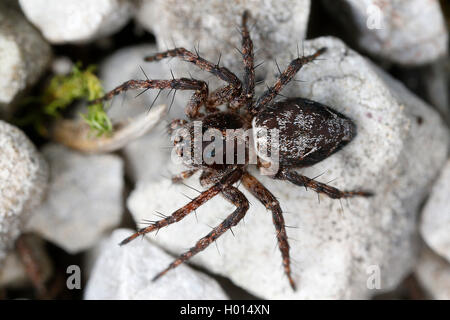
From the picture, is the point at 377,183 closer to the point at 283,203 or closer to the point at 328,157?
the point at 328,157

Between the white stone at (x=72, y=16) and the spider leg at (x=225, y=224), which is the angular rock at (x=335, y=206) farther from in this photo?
the white stone at (x=72, y=16)

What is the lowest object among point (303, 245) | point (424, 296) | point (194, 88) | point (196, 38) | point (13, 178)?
point (424, 296)

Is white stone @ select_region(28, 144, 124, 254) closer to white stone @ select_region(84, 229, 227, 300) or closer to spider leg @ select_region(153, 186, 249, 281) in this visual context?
white stone @ select_region(84, 229, 227, 300)

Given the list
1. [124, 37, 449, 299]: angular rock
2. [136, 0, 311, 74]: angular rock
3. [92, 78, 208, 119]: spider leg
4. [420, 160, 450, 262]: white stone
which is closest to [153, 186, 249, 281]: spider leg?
[124, 37, 449, 299]: angular rock

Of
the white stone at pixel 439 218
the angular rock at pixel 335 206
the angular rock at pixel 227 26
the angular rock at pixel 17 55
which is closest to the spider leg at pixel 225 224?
the angular rock at pixel 335 206

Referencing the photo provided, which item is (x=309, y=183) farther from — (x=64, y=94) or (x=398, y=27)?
(x=64, y=94)

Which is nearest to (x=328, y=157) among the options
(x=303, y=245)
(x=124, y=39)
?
(x=303, y=245)
